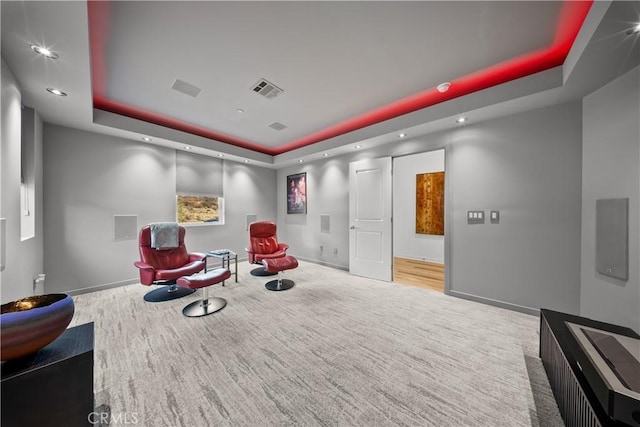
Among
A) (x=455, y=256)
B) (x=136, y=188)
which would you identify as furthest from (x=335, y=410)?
(x=136, y=188)

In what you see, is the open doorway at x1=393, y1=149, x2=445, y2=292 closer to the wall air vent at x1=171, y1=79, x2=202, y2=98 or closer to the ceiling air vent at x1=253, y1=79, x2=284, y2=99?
the ceiling air vent at x1=253, y1=79, x2=284, y2=99

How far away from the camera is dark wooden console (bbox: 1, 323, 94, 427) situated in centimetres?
95

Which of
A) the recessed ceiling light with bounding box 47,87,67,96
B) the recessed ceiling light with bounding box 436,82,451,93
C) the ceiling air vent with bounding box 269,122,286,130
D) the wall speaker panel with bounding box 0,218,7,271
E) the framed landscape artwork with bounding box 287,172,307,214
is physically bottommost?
A: the wall speaker panel with bounding box 0,218,7,271

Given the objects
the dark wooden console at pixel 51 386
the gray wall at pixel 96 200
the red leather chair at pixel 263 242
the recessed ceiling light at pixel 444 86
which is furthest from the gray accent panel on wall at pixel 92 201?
the recessed ceiling light at pixel 444 86

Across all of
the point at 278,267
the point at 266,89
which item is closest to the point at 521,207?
the point at 278,267

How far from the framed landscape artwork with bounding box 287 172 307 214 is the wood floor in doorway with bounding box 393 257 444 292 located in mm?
2686

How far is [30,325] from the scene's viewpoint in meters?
0.96

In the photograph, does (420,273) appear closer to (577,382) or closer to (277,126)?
(577,382)

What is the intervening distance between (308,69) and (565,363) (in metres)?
3.13

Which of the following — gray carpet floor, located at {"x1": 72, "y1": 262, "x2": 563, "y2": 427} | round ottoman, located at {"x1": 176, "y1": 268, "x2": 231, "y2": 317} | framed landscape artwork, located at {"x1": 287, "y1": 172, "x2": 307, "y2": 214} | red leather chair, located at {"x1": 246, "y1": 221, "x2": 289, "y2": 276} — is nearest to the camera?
gray carpet floor, located at {"x1": 72, "y1": 262, "x2": 563, "y2": 427}

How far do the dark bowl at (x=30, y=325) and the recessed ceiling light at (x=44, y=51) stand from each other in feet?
6.60

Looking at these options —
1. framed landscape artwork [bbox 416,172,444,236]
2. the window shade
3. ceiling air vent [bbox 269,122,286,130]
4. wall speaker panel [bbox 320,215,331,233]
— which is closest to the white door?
wall speaker panel [bbox 320,215,331,233]

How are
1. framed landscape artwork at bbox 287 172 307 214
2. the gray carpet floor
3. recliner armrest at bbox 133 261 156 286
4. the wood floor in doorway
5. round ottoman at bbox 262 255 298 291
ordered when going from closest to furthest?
1. the gray carpet floor
2. recliner armrest at bbox 133 261 156 286
3. round ottoman at bbox 262 255 298 291
4. the wood floor in doorway
5. framed landscape artwork at bbox 287 172 307 214

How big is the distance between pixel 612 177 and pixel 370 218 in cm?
291
